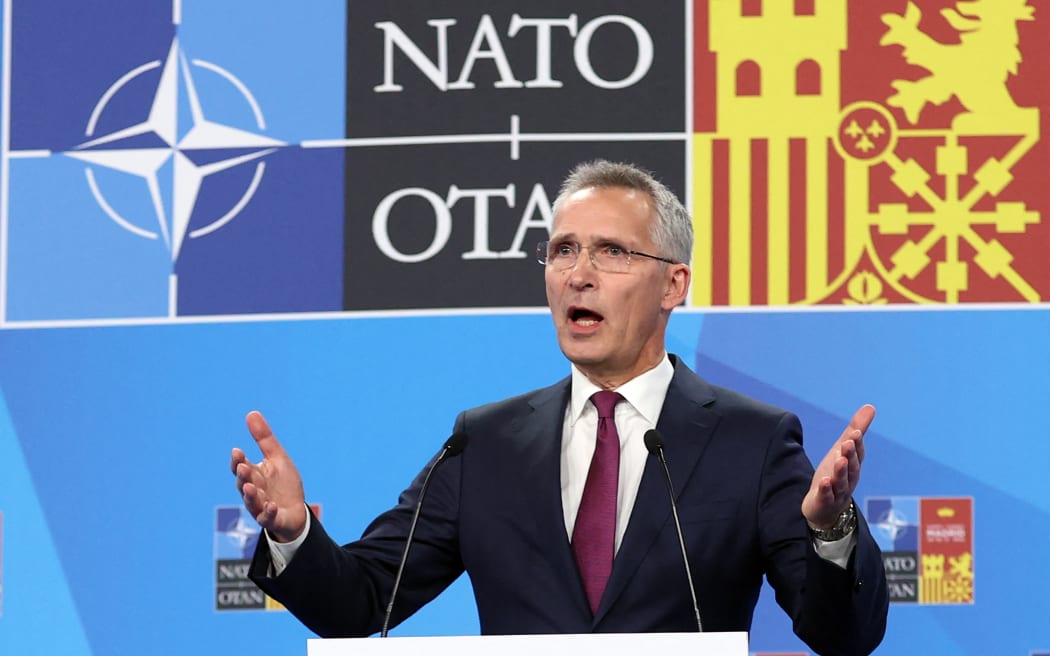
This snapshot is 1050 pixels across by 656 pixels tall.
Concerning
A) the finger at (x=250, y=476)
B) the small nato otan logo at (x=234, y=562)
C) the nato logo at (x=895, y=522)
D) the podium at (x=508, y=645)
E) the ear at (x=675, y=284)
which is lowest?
the small nato otan logo at (x=234, y=562)

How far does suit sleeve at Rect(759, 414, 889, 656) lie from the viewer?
206 cm

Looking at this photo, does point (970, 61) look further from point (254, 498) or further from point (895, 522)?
point (254, 498)

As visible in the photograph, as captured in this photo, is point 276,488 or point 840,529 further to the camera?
point 276,488

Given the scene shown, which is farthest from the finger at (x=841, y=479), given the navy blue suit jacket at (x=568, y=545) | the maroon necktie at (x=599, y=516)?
the maroon necktie at (x=599, y=516)

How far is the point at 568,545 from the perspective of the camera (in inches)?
94.2

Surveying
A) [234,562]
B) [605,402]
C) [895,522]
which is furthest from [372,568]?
[895,522]

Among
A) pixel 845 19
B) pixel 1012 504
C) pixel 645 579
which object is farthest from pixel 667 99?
pixel 645 579

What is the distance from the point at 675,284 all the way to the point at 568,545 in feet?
2.01

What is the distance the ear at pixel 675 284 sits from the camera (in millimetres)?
2686

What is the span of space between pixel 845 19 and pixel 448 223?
1.23m

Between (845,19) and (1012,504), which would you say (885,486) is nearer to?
(1012,504)

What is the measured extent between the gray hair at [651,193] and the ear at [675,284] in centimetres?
2

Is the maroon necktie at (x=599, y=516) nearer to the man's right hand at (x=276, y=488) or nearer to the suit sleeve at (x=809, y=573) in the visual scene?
the suit sleeve at (x=809, y=573)

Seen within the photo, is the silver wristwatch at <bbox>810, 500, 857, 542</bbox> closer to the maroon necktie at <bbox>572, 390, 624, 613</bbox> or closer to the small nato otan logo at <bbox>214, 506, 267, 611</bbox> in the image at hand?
the maroon necktie at <bbox>572, 390, 624, 613</bbox>
